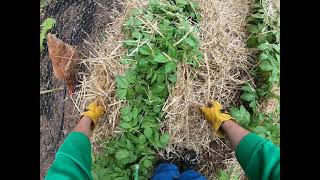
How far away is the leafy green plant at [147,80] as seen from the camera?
1.75 m

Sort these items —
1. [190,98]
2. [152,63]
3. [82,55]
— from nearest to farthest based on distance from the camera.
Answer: [152,63], [190,98], [82,55]

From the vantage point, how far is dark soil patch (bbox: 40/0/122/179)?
6.70 feet

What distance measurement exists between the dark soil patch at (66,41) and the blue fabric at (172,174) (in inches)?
20.4

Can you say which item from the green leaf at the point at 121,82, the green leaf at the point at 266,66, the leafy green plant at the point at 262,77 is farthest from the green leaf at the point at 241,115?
the green leaf at the point at 121,82

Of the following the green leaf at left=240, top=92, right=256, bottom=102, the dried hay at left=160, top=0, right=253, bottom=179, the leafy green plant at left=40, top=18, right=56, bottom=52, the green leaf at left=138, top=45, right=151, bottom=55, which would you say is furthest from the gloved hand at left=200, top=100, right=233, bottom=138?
the leafy green plant at left=40, top=18, right=56, bottom=52

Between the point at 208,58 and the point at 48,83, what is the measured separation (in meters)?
0.84

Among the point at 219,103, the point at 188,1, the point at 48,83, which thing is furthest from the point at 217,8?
the point at 48,83

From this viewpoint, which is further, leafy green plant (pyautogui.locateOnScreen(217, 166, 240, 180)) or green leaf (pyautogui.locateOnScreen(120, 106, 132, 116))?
leafy green plant (pyautogui.locateOnScreen(217, 166, 240, 180))

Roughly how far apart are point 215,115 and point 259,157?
14.5 inches

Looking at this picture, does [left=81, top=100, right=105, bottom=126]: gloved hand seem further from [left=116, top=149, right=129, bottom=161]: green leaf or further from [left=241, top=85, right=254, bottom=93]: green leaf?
[left=241, top=85, right=254, bottom=93]: green leaf

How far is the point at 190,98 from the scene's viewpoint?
6.05ft

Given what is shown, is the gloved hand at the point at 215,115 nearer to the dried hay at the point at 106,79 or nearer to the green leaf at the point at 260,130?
the green leaf at the point at 260,130

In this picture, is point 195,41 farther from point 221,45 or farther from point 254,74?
point 254,74

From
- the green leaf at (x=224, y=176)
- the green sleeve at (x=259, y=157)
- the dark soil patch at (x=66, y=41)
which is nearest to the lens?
the green sleeve at (x=259, y=157)
